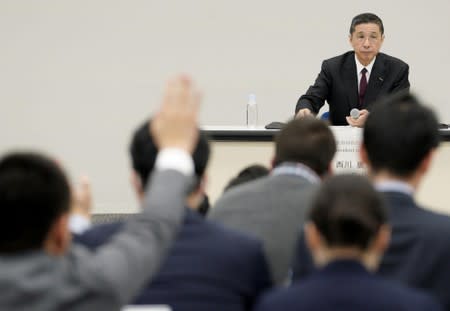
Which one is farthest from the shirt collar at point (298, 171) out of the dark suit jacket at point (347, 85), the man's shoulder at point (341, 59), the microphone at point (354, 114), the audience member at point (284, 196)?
the man's shoulder at point (341, 59)

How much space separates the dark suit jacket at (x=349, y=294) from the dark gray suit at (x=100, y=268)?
0.27 metres

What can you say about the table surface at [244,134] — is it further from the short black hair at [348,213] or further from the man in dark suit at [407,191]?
the short black hair at [348,213]

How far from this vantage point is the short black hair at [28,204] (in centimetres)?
156

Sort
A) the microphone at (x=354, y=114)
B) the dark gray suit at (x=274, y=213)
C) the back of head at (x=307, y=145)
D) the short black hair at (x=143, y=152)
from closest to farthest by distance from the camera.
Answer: the short black hair at (x=143, y=152) < the dark gray suit at (x=274, y=213) < the back of head at (x=307, y=145) < the microphone at (x=354, y=114)

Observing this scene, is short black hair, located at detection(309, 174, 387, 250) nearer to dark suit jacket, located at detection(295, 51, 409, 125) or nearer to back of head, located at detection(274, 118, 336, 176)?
back of head, located at detection(274, 118, 336, 176)

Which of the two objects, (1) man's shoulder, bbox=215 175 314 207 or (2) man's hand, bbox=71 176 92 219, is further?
(1) man's shoulder, bbox=215 175 314 207

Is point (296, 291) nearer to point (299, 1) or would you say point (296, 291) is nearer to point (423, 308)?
point (423, 308)

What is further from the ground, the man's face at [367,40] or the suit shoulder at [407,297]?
the man's face at [367,40]

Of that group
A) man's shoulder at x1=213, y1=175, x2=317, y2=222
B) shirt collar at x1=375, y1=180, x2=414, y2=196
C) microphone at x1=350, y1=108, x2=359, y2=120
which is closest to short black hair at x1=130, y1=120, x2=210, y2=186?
man's shoulder at x1=213, y1=175, x2=317, y2=222

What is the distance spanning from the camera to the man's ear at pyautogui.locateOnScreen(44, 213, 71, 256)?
159 centimetres

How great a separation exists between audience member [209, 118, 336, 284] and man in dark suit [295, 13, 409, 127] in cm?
344

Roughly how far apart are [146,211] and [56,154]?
673 centimetres

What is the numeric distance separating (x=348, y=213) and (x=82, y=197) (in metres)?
0.72

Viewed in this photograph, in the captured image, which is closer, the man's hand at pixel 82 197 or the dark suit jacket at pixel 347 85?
the man's hand at pixel 82 197
